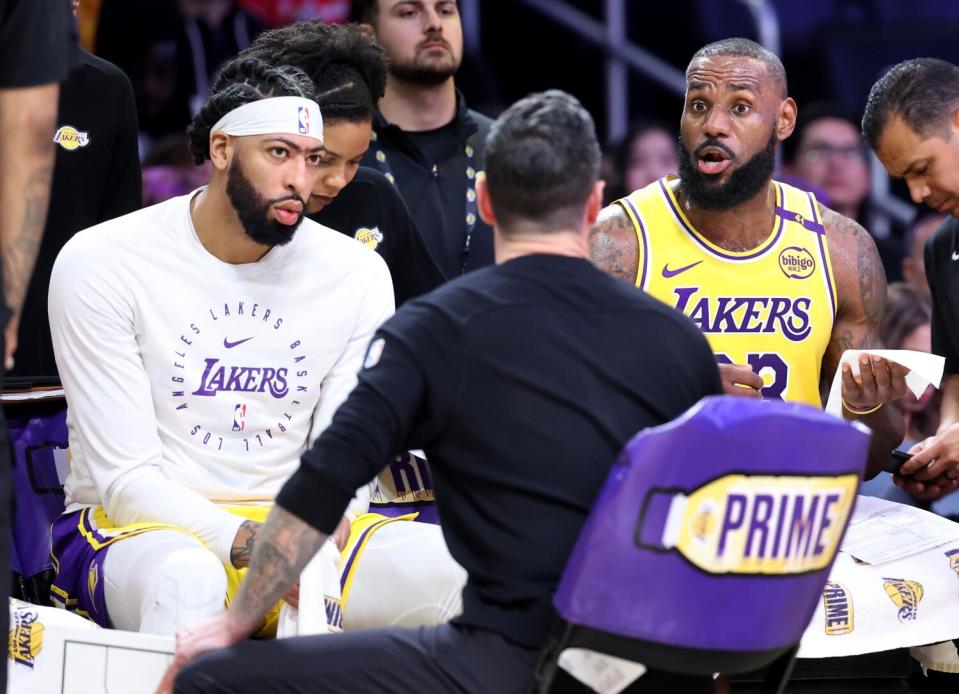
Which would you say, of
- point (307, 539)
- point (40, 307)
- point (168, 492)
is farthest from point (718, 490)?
point (40, 307)

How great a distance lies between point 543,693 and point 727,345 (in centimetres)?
171

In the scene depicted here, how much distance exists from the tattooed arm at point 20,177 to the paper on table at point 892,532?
2.11 m

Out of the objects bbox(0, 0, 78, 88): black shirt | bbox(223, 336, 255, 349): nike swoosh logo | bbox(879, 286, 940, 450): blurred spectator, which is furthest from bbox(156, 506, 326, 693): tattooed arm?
bbox(879, 286, 940, 450): blurred spectator

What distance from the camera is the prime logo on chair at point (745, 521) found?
2.28m

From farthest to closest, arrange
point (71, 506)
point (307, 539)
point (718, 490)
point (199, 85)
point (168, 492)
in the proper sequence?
point (199, 85) → point (71, 506) → point (168, 492) → point (307, 539) → point (718, 490)

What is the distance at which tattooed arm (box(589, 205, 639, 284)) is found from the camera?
3.98m

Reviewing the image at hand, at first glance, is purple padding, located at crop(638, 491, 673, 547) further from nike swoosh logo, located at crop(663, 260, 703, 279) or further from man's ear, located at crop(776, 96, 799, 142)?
man's ear, located at crop(776, 96, 799, 142)

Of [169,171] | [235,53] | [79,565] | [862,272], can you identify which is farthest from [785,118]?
[235,53]

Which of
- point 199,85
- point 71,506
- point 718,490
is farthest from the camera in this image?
point 199,85

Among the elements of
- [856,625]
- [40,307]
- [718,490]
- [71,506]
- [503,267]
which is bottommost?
[856,625]

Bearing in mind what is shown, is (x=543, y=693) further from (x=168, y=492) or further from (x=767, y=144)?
(x=767, y=144)

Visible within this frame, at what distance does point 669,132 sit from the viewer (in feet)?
21.9

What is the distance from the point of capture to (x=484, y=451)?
8.13 feet

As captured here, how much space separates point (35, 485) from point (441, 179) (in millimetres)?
1567
